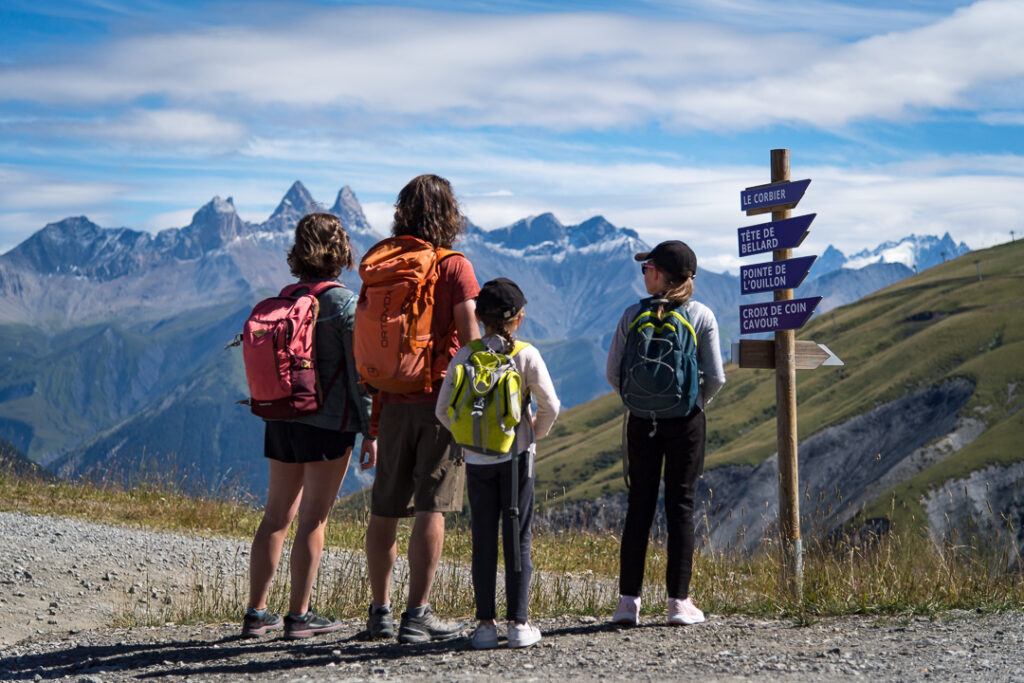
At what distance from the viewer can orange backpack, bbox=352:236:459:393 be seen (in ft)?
19.5

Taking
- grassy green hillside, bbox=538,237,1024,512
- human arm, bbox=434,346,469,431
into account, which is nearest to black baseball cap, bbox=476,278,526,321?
human arm, bbox=434,346,469,431

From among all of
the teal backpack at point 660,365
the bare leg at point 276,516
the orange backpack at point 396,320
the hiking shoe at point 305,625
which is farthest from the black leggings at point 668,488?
the bare leg at point 276,516

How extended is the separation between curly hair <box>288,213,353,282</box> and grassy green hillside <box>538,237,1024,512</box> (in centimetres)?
9874

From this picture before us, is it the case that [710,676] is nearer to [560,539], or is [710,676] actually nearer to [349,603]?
[349,603]

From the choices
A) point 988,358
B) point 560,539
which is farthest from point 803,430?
point 560,539

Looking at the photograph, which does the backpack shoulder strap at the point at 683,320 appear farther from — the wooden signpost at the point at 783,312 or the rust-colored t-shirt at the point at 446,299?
the wooden signpost at the point at 783,312

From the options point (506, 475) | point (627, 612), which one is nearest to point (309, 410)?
point (506, 475)

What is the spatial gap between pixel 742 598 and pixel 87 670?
15.4ft

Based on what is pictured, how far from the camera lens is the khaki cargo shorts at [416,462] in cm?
605

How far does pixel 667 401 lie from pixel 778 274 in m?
2.05

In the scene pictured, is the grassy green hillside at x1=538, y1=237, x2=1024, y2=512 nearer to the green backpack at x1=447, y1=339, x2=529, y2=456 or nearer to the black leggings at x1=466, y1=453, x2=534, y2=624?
the black leggings at x1=466, y1=453, x2=534, y2=624

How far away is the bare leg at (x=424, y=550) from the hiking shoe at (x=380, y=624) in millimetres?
395

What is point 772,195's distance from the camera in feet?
25.7

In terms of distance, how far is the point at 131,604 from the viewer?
31.6 feet
